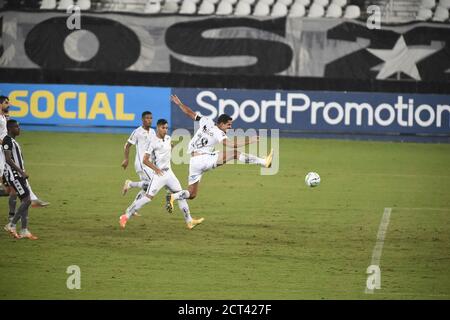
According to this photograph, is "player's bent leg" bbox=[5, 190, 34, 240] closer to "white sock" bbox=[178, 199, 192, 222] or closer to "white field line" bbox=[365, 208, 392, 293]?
"white sock" bbox=[178, 199, 192, 222]

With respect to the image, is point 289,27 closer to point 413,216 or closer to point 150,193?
point 413,216

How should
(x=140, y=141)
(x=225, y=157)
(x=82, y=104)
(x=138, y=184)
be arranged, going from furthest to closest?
(x=82, y=104) → (x=140, y=141) → (x=138, y=184) → (x=225, y=157)

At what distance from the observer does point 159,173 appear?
1578 cm

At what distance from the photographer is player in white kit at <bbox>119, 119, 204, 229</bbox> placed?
15.7 m

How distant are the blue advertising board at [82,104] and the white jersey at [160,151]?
43.2 feet

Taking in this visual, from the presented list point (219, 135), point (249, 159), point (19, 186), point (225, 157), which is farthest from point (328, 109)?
point (19, 186)

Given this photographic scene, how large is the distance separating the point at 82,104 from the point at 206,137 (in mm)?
13527

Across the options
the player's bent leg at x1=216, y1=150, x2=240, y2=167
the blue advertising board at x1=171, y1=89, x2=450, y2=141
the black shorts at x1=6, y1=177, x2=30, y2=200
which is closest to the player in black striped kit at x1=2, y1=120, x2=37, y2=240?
the black shorts at x1=6, y1=177, x2=30, y2=200

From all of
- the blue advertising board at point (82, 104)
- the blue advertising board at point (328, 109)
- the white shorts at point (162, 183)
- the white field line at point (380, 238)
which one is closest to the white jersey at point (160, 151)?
the white shorts at point (162, 183)

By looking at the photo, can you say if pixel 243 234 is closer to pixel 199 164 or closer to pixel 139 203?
pixel 199 164

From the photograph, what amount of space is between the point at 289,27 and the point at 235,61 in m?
2.17

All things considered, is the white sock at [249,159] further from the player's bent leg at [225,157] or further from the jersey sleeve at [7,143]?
the jersey sleeve at [7,143]
